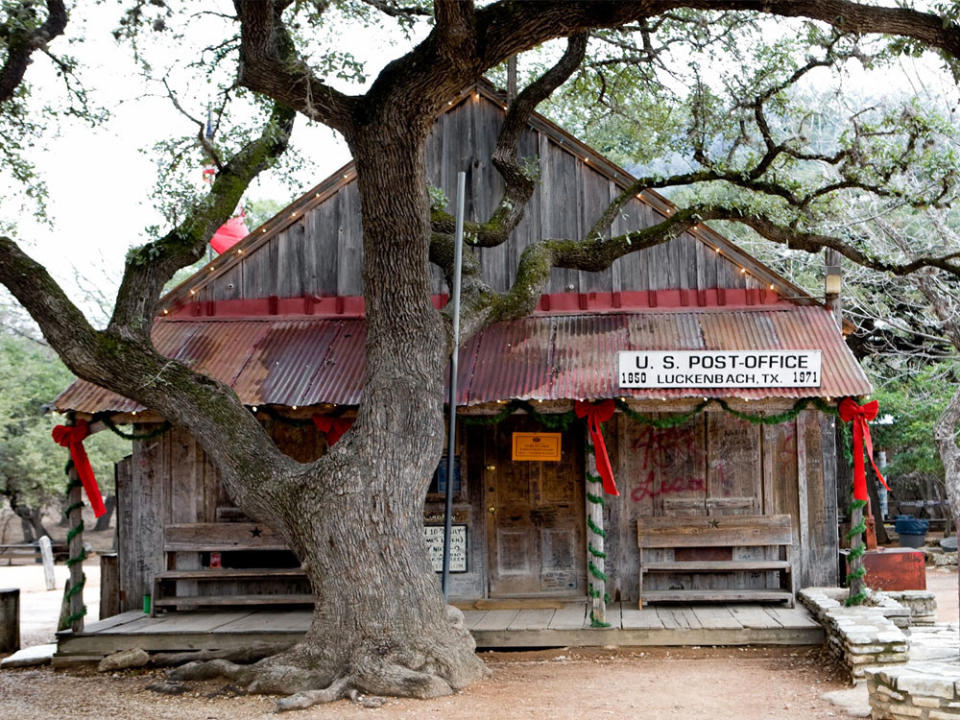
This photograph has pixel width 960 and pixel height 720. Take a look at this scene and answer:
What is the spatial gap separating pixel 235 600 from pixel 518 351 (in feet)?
14.7

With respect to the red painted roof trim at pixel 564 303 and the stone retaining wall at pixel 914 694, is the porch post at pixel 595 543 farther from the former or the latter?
the stone retaining wall at pixel 914 694

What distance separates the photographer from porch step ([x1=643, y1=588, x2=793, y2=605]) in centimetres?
1248

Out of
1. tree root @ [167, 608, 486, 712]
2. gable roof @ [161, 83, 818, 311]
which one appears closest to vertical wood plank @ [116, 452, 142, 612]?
gable roof @ [161, 83, 818, 311]

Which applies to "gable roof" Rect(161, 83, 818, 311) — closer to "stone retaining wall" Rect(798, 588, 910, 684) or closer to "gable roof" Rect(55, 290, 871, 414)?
"gable roof" Rect(55, 290, 871, 414)

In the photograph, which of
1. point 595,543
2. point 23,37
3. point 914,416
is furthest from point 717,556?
point 914,416

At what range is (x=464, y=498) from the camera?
43.3 ft

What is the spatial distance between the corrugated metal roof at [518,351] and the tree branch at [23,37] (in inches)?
136

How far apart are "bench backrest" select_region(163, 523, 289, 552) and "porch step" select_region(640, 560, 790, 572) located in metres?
4.42

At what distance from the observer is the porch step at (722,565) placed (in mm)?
12508

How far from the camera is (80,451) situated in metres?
12.2

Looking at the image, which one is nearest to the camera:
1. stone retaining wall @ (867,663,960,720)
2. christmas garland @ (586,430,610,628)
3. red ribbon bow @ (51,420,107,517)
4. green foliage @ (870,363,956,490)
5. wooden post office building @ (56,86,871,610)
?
stone retaining wall @ (867,663,960,720)

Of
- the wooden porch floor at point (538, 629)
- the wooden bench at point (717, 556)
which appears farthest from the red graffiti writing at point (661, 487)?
the wooden porch floor at point (538, 629)

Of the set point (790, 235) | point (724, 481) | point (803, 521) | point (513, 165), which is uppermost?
point (513, 165)

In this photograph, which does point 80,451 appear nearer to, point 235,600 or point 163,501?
point 163,501
